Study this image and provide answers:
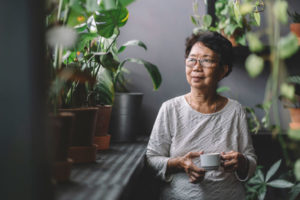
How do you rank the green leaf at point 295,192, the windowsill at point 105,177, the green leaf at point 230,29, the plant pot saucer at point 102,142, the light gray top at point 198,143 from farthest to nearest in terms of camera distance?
1. the green leaf at point 230,29
2. the green leaf at point 295,192
3. the plant pot saucer at point 102,142
4. the light gray top at point 198,143
5. the windowsill at point 105,177

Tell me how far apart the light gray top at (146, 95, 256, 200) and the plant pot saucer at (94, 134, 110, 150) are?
0.67 ft

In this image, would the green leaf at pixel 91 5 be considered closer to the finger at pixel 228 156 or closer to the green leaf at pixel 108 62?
the green leaf at pixel 108 62

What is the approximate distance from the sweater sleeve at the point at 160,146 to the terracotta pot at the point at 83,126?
0.34 m

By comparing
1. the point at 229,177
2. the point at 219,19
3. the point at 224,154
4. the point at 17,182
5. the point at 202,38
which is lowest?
the point at 229,177

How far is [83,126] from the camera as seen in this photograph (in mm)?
1164

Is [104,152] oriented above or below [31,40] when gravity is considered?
below

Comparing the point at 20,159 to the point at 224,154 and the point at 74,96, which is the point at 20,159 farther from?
the point at 224,154

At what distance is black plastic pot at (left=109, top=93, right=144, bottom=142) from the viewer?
1.73 meters

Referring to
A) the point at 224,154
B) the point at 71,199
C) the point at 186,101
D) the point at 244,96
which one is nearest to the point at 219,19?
the point at 244,96

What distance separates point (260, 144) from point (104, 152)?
0.95 m

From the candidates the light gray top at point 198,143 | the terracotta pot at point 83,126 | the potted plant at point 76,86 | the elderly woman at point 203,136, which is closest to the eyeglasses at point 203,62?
the elderly woman at point 203,136

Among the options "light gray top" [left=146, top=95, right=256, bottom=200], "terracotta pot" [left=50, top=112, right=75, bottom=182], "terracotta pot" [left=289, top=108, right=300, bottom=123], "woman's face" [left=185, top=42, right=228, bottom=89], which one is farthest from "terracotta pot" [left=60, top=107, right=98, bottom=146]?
"terracotta pot" [left=289, top=108, right=300, bottom=123]

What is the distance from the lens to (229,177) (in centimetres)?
143

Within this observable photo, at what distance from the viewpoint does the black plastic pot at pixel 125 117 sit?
1726mm
